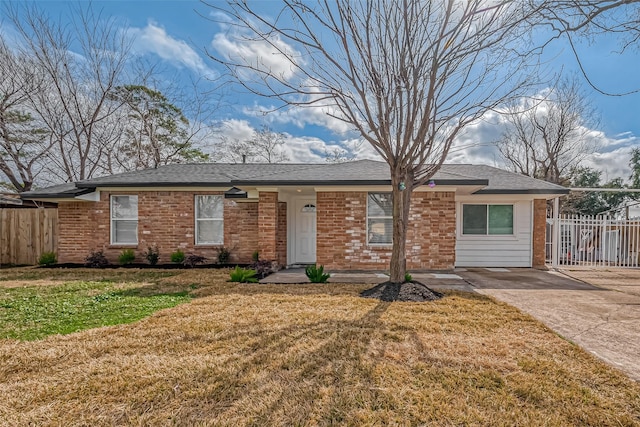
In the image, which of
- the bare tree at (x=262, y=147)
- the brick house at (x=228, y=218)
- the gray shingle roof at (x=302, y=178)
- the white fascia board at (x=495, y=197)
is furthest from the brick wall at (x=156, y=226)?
the bare tree at (x=262, y=147)

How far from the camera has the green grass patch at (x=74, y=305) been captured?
4.07m

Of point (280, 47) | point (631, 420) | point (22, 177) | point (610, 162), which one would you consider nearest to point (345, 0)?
point (280, 47)

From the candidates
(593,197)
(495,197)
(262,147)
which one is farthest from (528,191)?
(593,197)

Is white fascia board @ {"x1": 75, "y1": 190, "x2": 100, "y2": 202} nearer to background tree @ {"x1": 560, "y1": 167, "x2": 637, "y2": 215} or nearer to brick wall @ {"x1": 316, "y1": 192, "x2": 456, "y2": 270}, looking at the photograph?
brick wall @ {"x1": 316, "y1": 192, "x2": 456, "y2": 270}

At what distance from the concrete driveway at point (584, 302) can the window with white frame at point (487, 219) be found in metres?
1.38

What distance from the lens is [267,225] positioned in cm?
852

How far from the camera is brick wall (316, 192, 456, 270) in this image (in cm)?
837

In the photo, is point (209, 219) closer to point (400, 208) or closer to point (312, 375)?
point (400, 208)

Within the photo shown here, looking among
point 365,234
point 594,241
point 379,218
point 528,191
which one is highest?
point 528,191

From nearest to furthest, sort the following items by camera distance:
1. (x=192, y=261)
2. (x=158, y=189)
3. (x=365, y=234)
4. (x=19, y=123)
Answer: (x=365, y=234)
(x=192, y=261)
(x=158, y=189)
(x=19, y=123)

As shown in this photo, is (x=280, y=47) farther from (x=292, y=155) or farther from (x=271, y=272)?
(x=292, y=155)

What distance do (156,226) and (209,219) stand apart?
1.75 metres

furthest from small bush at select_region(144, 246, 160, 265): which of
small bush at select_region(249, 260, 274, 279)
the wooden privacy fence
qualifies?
small bush at select_region(249, 260, 274, 279)

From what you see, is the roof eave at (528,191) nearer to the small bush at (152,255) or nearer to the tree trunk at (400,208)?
the tree trunk at (400,208)
